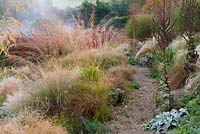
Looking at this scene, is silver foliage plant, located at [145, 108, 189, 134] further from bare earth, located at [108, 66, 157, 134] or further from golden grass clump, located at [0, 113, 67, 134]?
golden grass clump, located at [0, 113, 67, 134]

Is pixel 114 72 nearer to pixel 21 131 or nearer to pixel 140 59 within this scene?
pixel 140 59

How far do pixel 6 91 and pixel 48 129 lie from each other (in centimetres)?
252

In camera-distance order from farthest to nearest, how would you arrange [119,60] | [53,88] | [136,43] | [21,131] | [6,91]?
[136,43] < [119,60] < [6,91] < [53,88] < [21,131]

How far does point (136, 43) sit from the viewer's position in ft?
38.8

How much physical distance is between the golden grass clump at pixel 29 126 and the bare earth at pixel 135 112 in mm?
923

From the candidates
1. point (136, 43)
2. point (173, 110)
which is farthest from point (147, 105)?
point (136, 43)

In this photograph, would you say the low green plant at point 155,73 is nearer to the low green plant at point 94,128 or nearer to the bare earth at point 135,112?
the bare earth at point 135,112

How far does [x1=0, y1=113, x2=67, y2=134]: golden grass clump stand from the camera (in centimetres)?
387

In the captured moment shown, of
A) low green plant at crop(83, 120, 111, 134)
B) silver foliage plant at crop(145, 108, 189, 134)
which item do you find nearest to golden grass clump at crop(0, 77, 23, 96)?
low green plant at crop(83, 120, 111, 134)

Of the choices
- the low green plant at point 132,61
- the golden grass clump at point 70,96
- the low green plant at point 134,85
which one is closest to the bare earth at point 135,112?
the low green plant at point 134,85

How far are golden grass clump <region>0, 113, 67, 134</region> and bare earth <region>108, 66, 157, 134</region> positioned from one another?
923 mm

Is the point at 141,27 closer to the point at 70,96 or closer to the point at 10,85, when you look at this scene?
the point at 10,85

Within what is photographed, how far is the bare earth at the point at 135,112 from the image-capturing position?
16.3ft

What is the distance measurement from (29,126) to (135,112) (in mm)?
1896
